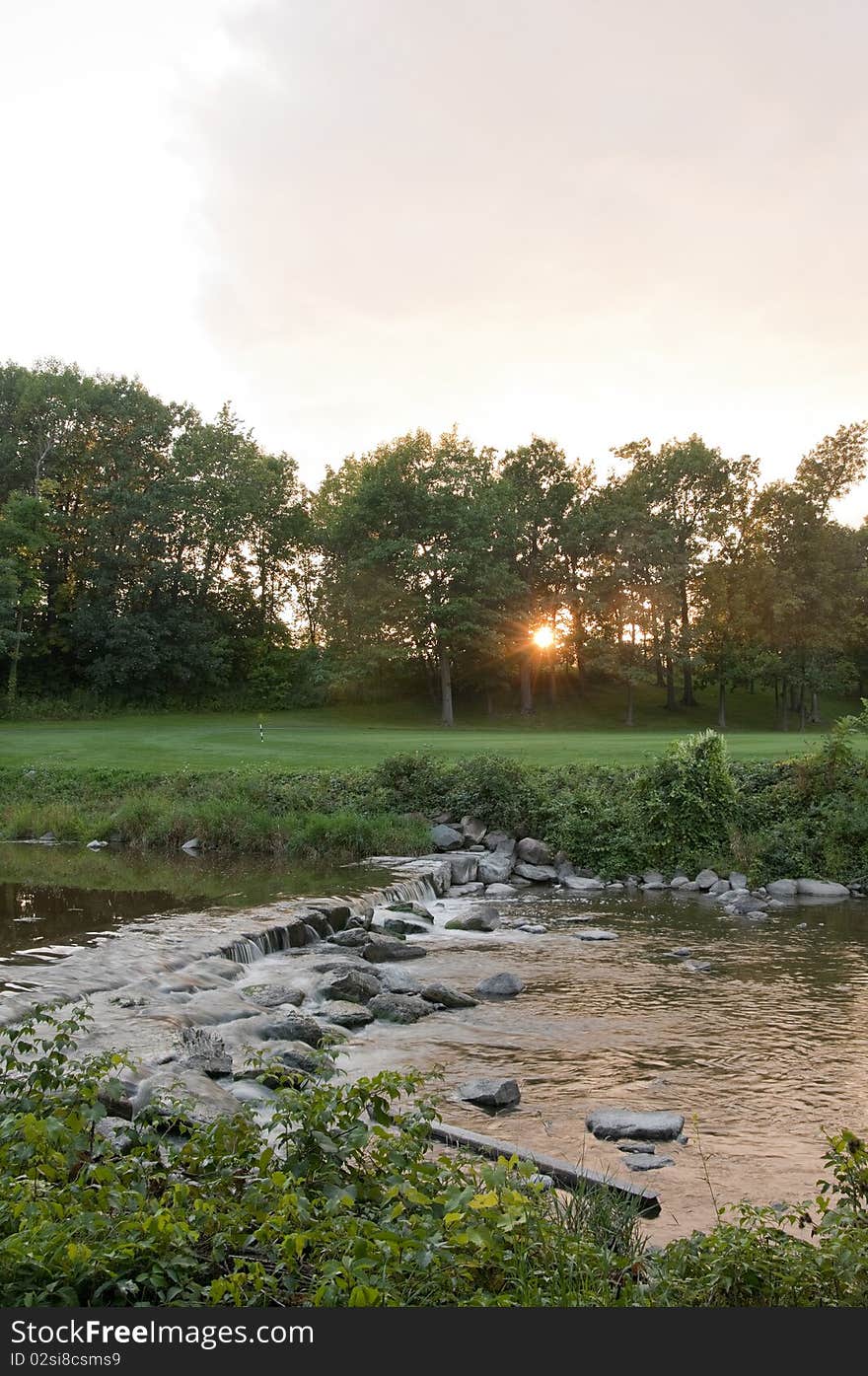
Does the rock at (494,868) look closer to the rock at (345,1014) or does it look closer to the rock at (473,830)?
the rock at (473,830)

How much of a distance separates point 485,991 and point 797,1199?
6424mm

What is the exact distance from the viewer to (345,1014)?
12422mm

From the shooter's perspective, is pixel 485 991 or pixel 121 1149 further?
pixel 485 991

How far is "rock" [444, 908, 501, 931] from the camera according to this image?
18078mm

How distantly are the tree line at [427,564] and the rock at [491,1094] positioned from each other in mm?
45150

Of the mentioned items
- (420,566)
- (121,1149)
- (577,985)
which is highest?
(420,566)

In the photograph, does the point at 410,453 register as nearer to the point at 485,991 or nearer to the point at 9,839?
the point at 9,839

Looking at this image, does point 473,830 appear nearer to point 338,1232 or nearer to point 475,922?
point 475,922

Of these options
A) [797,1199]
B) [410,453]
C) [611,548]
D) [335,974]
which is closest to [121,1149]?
[797,1199]

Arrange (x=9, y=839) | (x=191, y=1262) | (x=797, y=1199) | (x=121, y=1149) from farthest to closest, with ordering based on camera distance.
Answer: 1. (x=9, y=839)
2. (x=797, y=1199)
3. (x=121, y=1149)
4. (x=191, y=1262)

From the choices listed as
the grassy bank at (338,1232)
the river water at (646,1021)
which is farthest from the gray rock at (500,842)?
the grassy bank at (338,1232)

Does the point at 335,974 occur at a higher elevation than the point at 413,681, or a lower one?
lower

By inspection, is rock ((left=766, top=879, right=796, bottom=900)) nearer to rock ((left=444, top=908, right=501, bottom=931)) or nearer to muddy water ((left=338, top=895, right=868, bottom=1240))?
muddy water ((left=338, top=895, right=868, bottom=1240))

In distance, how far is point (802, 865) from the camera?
21.5 metres
